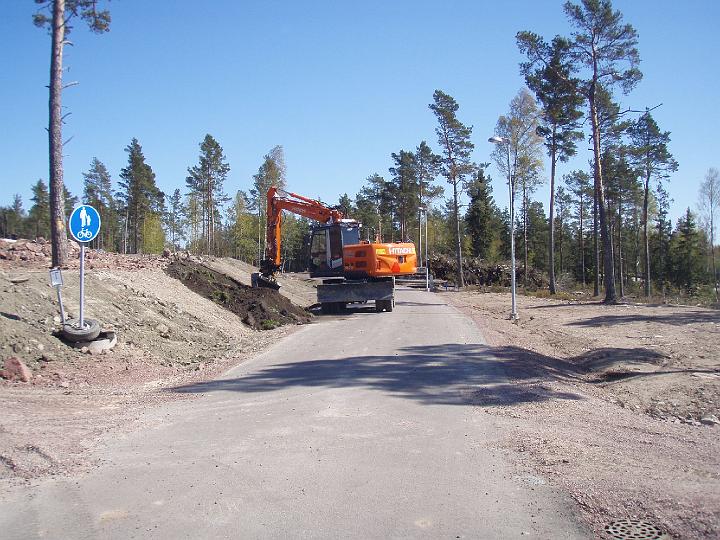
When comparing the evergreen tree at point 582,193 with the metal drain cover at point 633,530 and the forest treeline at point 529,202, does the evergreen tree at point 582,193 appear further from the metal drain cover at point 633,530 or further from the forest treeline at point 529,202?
the metal drain cover at point 633,530

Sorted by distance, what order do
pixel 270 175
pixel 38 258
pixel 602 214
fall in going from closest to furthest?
pixel 38 258
pixel 602 214
pixel 270 175

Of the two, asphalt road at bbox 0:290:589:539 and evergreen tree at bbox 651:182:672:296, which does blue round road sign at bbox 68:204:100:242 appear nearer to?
asphalt road at bbox 0:290:589:539

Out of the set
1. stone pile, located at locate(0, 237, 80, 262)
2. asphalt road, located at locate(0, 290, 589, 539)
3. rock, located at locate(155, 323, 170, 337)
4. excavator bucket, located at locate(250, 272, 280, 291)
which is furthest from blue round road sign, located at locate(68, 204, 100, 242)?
excavator bucket, located at locate(250, 272, 280, 291)

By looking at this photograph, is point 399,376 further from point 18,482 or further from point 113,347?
point 18,482

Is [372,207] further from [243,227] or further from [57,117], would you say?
[57,117]

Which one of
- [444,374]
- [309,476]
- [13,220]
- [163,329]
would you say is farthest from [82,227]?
[13,220]

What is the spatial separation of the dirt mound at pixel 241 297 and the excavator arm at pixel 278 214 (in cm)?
188

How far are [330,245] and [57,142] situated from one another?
11.7 m

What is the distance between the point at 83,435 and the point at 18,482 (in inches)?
61.4

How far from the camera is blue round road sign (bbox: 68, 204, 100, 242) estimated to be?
11.1 metres

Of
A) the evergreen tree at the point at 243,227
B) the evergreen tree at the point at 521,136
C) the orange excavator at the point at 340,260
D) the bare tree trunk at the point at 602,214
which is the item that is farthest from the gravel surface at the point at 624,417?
the evergreen tree at the point at 243,227

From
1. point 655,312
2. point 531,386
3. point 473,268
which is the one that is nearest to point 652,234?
point 473,268

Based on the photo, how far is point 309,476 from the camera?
18.5 feet

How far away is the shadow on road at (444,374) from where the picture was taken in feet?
30.1
